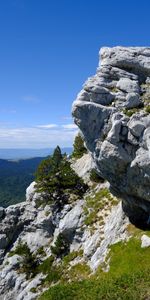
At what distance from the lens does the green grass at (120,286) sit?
96.1ft

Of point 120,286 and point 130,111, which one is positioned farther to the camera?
point 130,111

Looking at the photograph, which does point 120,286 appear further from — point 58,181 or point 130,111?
point 58,181

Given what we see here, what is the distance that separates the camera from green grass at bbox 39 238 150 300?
96.1 ft

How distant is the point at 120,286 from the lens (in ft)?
101

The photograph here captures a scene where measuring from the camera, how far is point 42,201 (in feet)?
208

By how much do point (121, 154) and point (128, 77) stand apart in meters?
11.9

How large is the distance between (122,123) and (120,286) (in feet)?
57.6

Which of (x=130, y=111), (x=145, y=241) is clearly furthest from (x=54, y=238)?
(x=130, y=111)

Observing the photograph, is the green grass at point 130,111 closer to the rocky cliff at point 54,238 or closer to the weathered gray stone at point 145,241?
the rocky cliff at point 54,238

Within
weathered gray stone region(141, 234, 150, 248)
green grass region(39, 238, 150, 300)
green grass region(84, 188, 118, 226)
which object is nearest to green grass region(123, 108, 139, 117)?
weathered gray stone region(141, 234, 150, 248)

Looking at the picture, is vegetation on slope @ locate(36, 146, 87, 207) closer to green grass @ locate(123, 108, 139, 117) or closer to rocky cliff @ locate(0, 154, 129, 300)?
rocky cliff @ locate(0, 154, 129, 300)

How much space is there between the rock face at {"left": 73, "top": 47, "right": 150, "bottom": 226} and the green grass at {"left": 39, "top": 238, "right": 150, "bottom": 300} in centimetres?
663

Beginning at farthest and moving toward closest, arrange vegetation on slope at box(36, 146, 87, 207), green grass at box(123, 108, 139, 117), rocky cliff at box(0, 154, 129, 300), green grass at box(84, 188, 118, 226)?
vegetation on slope at box(36, 146, 87, 207)
green grass at box(84, 188, 118, 226)
rocky cliff at box(0, 154, 129, 300)
green grass at box(123, 108, 139, 117)

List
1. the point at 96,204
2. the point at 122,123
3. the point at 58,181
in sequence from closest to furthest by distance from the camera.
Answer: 1. the point at 122,123
2. the point at 96,204
3. the point at 58,181
